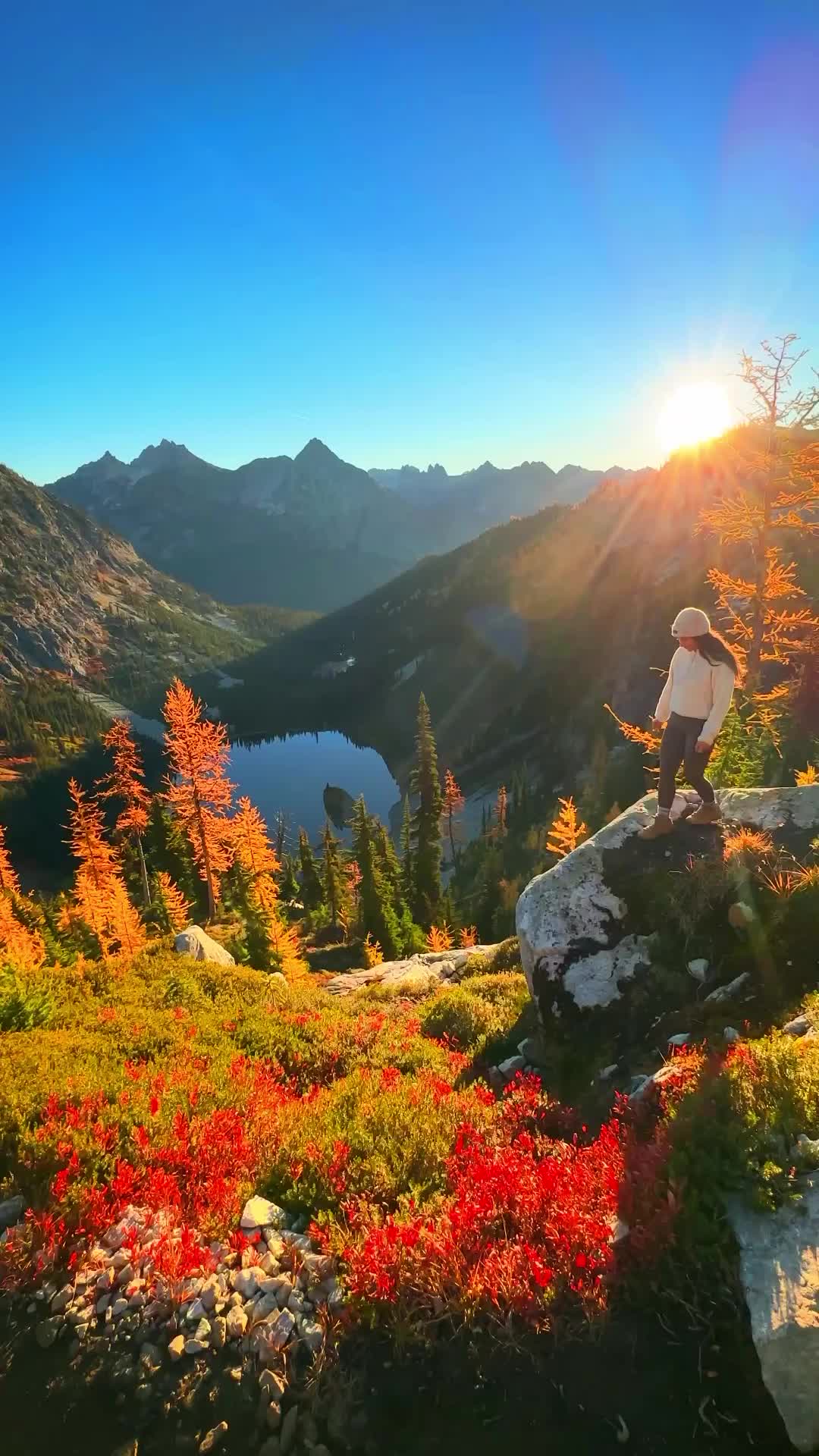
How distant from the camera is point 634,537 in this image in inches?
6407

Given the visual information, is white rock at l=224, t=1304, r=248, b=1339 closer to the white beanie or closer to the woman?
the woman

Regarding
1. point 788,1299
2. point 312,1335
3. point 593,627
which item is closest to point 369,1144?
point 312,1335

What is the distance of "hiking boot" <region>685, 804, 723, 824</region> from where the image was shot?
9.97 metres

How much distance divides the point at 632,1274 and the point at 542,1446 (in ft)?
3.78

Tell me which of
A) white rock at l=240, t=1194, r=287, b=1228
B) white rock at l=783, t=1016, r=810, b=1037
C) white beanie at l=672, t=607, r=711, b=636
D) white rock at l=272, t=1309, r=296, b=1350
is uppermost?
white beanie at l=672, t=607, r=711, b=636

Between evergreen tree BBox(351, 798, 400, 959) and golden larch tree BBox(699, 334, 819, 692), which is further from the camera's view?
evergreen tree BBox(351, 798, 400, 959)

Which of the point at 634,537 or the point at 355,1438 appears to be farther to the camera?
the point at 634,537

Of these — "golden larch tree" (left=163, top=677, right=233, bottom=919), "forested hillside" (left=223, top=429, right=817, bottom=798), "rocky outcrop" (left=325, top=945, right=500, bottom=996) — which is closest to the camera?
"rocky outcrop" (left=325, top=945, right=500, bottom=996)

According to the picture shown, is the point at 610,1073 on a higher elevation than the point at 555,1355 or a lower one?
lower

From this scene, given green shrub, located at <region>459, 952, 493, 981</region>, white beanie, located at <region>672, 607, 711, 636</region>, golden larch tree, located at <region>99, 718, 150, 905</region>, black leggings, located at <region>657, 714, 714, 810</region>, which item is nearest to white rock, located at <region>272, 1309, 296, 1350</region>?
black leggings, located at <region>657, 714, 714, 810</region>

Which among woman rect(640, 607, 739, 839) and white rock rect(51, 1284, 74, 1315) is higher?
woman rect(640, 607, 739, 839)

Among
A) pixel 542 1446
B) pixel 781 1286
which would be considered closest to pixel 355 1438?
pixel 542 1446

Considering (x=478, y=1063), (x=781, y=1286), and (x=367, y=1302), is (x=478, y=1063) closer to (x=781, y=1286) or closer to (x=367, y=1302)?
(x=367, y=1302)

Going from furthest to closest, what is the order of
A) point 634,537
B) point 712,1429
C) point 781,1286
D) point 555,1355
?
1. point 634,537
2. point 555,1355
3. point 781,1286
4. point 712,1429
